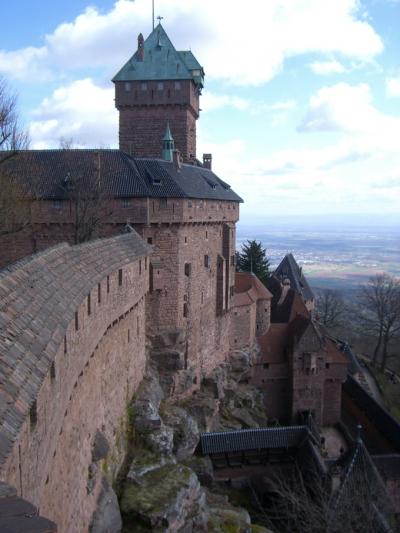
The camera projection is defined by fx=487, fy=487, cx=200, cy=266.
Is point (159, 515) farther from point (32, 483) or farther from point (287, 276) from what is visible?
point (287, 276)

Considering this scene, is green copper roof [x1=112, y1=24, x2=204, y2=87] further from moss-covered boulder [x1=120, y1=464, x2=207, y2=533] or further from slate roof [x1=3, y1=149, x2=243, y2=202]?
moss-covered boulder [x1=120, y1=464, x2=207, y2=533]

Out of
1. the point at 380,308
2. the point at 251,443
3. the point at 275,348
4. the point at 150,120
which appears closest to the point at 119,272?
the point at 251,443

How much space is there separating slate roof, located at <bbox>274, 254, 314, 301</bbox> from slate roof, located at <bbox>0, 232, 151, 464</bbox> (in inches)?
1195

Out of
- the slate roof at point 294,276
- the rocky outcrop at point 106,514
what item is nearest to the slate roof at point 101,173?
the rocky outcrop at point 106,514

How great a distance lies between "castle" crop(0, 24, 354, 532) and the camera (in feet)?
20.4

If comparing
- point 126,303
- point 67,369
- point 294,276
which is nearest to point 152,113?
point 126,303

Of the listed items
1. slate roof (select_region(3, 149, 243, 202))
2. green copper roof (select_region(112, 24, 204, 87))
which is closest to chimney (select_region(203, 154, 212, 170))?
green copper roof (select_region(112, 24, 204, 87))

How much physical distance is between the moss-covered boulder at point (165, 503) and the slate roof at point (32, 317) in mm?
6273

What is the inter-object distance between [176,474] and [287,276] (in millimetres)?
27648

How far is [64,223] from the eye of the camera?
20.3 meters

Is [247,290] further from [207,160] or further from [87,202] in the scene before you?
[87,202]

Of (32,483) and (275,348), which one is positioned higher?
(32,483)

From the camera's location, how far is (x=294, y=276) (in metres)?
40.0

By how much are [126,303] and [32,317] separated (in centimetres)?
792
